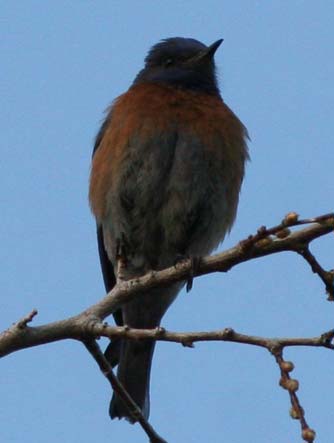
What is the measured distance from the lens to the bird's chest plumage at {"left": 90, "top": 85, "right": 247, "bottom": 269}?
22.0 feet

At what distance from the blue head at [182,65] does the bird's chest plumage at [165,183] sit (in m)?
0.74

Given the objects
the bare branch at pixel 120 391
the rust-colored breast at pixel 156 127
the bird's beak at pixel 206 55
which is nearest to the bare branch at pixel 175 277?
the bare branch at pixel 120 391

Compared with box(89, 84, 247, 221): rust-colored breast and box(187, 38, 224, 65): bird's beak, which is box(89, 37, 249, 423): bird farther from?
box(187, 38, 224, 65): bird's beak

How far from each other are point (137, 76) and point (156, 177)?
79.6 inches

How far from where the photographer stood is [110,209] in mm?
6848

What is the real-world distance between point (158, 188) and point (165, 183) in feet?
0.22

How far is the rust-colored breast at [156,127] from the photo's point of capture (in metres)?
6.89

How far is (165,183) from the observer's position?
22.0ft

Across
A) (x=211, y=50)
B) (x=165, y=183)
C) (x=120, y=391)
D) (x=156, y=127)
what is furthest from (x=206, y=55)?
(x=120, y=391)

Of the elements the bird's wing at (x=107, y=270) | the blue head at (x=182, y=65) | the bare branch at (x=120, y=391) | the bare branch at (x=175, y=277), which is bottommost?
the bare branch at (x=120, y=391)

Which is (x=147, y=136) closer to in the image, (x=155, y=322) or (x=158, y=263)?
(x=158, y=263)

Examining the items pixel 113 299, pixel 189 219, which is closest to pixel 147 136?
pixel 189 219

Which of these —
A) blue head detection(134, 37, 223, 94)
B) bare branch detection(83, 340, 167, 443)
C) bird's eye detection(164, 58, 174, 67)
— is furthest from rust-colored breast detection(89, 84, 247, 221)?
bare branch detection(83, 340, 167, 443)

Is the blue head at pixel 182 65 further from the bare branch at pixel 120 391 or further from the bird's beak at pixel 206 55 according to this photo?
the bare branch at pixel 120 391
